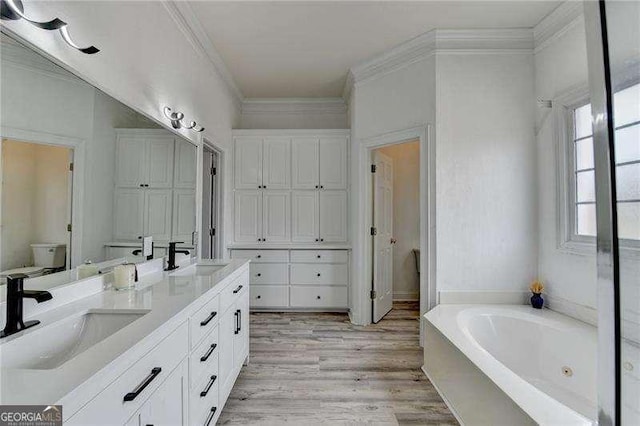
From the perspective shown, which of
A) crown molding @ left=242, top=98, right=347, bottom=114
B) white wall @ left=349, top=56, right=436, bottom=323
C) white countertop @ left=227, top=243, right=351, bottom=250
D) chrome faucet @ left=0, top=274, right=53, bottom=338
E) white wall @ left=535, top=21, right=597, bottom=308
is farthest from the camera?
crown molding @ left=242, top=98, right=347, bottom=114

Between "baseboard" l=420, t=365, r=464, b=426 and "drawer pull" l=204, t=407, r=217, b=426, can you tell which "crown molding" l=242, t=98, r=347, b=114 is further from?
"drawer pull" l=204, t=407, r=217, b=426

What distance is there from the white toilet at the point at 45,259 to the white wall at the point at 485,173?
2547 millimetres

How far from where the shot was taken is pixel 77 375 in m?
0.67

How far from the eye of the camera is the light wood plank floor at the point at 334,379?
1.79 metres

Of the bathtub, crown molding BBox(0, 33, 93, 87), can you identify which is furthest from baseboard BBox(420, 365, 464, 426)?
crown molding BBox(0, 33, 93, 87)

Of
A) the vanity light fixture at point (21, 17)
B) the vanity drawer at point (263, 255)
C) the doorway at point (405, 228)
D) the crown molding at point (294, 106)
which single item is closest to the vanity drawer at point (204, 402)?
the vanity light fixture at point (21, 17)

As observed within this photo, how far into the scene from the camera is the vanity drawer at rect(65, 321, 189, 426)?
2.26ft

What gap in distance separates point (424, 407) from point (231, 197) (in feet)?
9.73

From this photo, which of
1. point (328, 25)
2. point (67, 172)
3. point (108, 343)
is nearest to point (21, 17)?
point (67, 172)

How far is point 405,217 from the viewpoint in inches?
172

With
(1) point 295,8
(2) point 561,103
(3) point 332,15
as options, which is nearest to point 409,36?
(3) point 332,15

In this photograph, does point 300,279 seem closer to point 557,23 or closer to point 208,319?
point 208,319

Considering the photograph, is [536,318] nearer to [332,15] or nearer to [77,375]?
[77,375]

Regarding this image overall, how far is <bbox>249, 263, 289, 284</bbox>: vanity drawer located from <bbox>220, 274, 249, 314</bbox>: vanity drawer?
4.23ft
